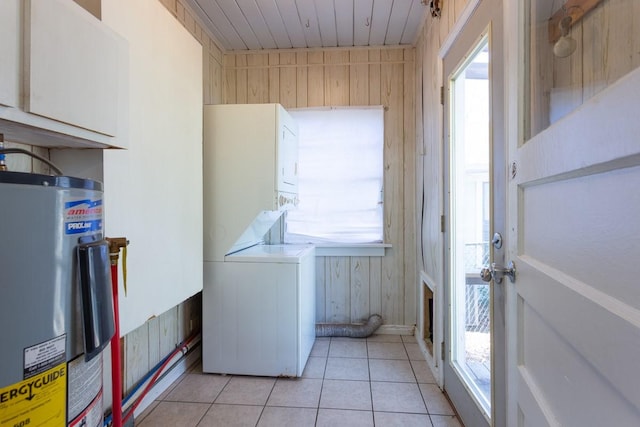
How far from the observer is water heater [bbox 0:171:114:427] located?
24.7 inches

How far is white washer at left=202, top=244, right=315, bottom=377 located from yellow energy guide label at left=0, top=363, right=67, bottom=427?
1585 mm

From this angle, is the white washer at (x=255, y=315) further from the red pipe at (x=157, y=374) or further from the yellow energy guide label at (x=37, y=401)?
the yellow energy guide label at (x=37, y=401)

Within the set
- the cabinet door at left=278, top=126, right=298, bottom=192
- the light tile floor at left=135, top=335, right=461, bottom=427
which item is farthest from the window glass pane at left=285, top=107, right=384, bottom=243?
the light tile floor at left=135, top=335, right=461, bottom=427

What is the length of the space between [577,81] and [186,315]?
2.59 meters

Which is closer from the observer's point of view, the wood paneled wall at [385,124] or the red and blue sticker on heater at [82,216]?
the red and blue sticker on heater at [82,216]

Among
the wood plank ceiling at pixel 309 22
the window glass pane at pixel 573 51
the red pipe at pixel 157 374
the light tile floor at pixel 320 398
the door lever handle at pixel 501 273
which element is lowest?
the light tile floor at pixel 320 398

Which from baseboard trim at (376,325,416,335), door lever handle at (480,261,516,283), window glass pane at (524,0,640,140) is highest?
window glass pane at (524,0,640,140)

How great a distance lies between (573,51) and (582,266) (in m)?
0.56

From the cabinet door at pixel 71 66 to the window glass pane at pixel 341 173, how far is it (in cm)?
209

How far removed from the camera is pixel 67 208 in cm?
74

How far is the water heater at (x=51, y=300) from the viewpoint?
627 millimetres

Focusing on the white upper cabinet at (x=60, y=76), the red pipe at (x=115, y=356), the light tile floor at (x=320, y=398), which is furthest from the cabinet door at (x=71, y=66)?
the light tile floor at (x=320, y=398)

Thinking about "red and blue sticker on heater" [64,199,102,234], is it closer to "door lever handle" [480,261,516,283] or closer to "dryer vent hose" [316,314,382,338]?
"door lever handle" [480,261,516,283]

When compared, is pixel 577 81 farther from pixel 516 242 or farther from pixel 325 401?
pixel 325 401
